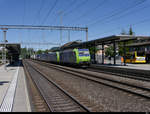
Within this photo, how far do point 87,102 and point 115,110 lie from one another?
4.65ft

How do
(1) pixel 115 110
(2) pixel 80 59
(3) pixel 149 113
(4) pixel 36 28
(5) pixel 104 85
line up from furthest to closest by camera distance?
(4) pixel 36 28 → (2) pixel 80 59 → (5) pixel 104 85 → (1) pixel 115 110 → (3) pixel 149 113

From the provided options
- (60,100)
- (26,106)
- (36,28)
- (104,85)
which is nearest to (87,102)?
(60,100)

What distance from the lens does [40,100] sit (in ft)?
24.9

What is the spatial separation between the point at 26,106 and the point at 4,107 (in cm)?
75

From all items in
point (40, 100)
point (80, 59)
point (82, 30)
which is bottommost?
point (40, 100)

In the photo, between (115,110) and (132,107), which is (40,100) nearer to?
(115,110)

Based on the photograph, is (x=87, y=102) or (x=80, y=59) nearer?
(x=87, y=102)

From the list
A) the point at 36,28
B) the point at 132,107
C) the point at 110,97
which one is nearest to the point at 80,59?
the point at 36,28

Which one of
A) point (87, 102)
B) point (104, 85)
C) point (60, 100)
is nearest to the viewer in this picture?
point (87, 102)

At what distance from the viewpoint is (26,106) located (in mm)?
6262

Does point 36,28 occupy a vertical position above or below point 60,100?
above

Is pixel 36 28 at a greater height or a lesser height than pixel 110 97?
greater

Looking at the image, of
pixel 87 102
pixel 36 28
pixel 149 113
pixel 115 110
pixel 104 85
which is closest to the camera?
pixel 149 113

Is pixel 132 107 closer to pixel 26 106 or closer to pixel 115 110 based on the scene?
pixel 115 110
